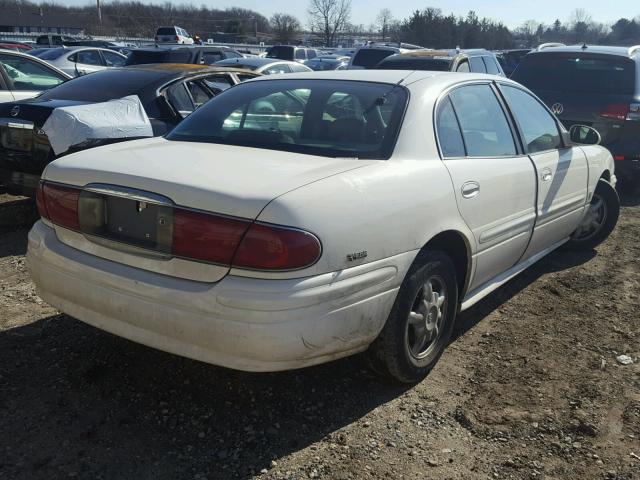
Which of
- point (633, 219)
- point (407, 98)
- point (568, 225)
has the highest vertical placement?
point (407, 98)

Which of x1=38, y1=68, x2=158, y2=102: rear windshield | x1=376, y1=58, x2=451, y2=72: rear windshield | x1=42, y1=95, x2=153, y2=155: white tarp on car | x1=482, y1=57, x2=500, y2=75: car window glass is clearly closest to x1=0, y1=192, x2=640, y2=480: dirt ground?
x1=42, y1=95, x2=153, y2=155: white tarp on car

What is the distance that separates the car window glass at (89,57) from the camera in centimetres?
1577

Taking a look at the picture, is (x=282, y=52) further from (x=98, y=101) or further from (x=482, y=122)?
(x=482, y=122)

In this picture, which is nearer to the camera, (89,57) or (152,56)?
(152,56)

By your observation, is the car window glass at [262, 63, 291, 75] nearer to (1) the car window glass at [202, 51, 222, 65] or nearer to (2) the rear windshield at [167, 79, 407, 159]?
(1) the car window glass at [202, 51, 222, 65]

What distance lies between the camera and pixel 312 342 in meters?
2.42

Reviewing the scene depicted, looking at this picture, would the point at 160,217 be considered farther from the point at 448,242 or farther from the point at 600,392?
the point at 600,392

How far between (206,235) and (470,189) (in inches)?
58.7

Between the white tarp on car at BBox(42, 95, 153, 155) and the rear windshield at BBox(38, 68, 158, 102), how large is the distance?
1.86 ft

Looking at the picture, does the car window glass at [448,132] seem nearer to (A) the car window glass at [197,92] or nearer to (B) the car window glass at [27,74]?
(A) the car window glass at [197,92]

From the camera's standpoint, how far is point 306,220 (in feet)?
7.68

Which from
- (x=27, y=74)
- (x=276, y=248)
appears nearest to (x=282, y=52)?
(x=27, y=74)

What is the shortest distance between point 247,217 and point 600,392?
81.9 inches

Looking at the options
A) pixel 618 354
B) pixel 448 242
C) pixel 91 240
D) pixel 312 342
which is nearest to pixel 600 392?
pixel 618 354
